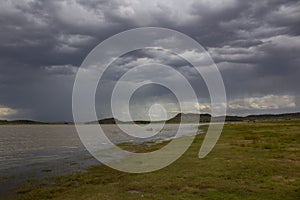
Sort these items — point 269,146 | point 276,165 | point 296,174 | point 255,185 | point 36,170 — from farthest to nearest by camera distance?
point 269,146
point 36,170
point 276,165
point 296,174
point 255,185

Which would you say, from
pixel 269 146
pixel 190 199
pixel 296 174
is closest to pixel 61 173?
pixel 190 199

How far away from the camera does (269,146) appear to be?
4097cm

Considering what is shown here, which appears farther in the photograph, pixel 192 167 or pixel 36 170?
pixel 36 170

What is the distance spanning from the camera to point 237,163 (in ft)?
91.7

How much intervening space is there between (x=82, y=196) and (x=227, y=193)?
999 cm

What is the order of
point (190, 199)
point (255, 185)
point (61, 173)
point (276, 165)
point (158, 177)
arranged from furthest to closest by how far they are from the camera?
point (61, 173)
point (276, 165)
point (158, 177)
point (255, 185)
point (190, 199)

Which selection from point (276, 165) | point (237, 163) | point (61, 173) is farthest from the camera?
point (61, 173)

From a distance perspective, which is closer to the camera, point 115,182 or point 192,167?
point 115,182

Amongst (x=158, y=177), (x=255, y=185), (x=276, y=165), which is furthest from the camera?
(x=276, y=165)

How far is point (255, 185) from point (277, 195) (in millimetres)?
2354

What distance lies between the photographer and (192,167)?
91.9ft

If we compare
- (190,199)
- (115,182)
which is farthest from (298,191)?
(115,182)

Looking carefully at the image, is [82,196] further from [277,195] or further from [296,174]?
[296,174]

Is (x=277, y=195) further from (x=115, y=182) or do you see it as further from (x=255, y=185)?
(x=115, y=182)
